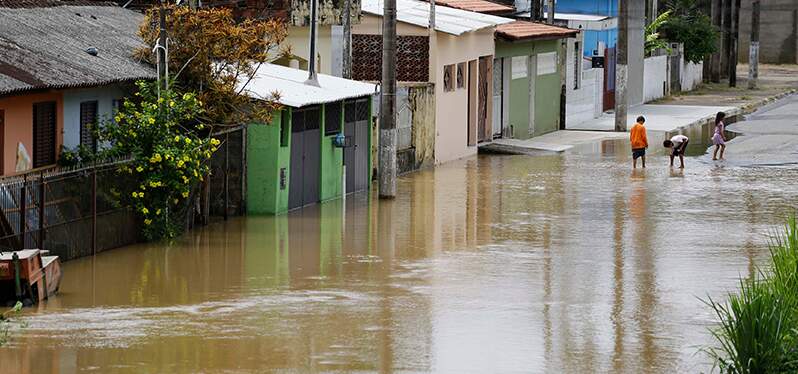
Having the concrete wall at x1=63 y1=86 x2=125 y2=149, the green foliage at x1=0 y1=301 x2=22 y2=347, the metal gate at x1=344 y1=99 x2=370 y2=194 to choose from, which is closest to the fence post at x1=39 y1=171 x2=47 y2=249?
the green foliage at x1=0 y1=301 x2=22 y2=347

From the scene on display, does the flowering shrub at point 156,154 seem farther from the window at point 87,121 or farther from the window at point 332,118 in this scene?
the window at point 332,118

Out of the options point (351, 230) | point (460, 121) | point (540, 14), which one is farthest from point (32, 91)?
point (540, 14)

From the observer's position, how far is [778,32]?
84625 mm

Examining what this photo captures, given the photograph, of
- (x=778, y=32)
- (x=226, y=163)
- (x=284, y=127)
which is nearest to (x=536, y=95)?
(x=284, y=127)

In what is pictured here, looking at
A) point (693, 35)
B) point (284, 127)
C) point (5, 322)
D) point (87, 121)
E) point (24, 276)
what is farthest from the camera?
point (693, 35)

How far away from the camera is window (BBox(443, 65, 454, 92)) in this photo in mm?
38219

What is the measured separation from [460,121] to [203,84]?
13.8m

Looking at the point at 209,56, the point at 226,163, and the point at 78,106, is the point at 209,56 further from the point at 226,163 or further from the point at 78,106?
the point at 78,106

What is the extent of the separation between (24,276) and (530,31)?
2766 cm

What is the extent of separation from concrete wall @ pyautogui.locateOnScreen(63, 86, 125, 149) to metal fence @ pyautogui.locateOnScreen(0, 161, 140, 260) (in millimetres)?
1352

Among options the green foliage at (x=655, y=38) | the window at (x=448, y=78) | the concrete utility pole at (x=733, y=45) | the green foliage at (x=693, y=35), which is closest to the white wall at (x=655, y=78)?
the green foliage at (x=655, y=38)

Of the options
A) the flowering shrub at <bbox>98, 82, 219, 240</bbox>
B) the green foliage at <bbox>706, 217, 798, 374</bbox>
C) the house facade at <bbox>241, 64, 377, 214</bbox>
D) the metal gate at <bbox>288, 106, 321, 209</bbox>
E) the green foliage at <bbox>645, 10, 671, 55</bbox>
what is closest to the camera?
the green foliage at <bbox>706, 217, 798, 374</bbox>

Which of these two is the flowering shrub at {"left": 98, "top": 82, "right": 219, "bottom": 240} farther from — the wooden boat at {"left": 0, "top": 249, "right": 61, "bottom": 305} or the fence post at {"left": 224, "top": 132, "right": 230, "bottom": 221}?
the wooden boat at {"left": 0, "top": 249, "right": 61, "bottom": 305}

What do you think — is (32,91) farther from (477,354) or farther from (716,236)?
(716,236)
